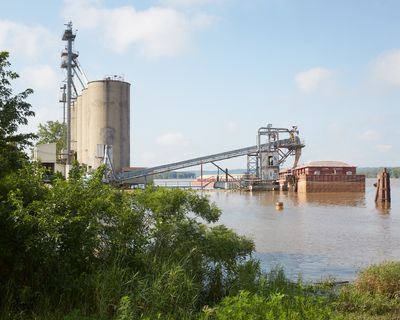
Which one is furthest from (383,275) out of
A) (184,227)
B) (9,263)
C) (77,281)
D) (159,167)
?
(159,167)

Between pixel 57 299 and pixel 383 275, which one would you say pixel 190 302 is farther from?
pixel 383 275

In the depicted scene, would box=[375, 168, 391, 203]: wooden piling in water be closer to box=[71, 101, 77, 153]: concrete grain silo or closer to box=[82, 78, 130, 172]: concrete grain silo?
box=[82, 78, 130, 172]: concrete grain silo

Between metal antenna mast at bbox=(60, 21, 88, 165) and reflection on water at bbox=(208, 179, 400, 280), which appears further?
metal antenna mast at bbox=(60, 21, 88, 165)

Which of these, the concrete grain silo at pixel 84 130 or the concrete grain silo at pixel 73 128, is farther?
the concrete grain silo at pixel 73 128

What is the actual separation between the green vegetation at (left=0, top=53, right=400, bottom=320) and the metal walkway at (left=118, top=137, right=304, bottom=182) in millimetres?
53600

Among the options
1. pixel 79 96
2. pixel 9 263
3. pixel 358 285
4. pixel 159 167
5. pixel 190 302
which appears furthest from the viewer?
pixel 79 96

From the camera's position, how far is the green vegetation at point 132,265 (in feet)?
24.2

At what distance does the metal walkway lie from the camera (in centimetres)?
6481

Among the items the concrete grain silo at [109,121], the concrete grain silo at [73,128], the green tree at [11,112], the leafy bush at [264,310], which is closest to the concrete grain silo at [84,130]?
the concrete grain silo at [109,121]

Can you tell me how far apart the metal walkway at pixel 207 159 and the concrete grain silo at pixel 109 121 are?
216cm

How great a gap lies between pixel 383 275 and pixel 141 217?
15.5 feet

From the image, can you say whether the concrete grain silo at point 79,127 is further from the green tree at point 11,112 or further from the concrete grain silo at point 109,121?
the green tree at point 11,112

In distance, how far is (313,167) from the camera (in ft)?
235

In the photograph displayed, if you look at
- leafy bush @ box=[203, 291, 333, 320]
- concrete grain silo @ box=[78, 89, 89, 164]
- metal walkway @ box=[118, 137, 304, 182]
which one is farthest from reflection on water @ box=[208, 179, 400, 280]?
concrete grain silo @ box=[78, 89, 89, 164]
